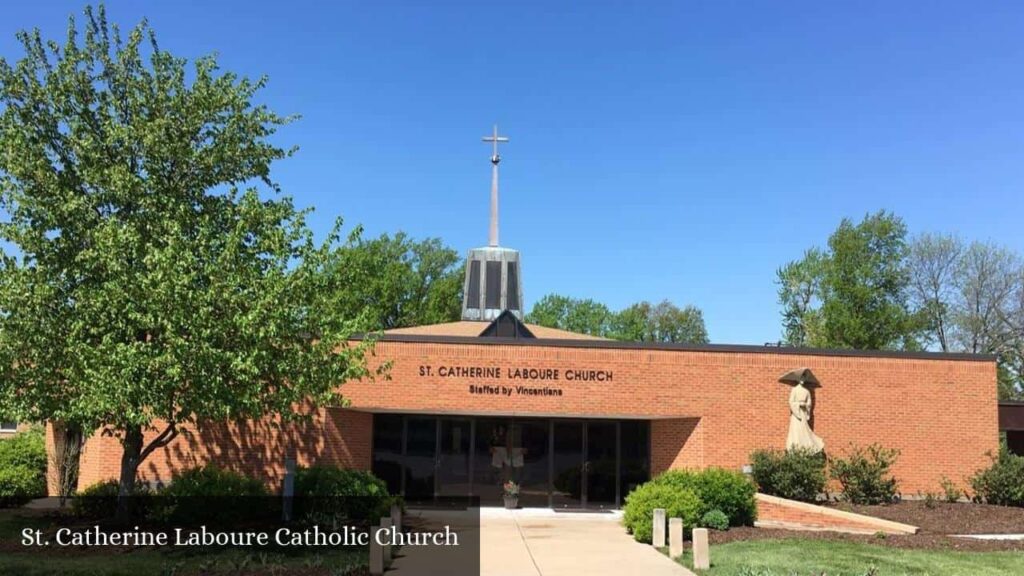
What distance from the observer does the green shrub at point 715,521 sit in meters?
17.2

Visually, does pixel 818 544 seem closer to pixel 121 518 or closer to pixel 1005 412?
pixel 121 518

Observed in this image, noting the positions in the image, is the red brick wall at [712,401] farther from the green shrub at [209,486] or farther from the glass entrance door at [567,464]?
the green shrub at [209,486]

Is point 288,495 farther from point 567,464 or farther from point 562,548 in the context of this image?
point 567,464

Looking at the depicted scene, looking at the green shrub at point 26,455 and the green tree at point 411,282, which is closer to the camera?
the green shrub at point 26,455

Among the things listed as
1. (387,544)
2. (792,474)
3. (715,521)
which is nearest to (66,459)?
(387,544)

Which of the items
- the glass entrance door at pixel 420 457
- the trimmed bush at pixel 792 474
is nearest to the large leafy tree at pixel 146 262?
the glass entrance door at pixel 420 457

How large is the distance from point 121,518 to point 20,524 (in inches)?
83.6

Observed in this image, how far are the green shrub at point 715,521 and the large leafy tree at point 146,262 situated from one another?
726 cm

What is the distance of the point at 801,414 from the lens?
21797mm

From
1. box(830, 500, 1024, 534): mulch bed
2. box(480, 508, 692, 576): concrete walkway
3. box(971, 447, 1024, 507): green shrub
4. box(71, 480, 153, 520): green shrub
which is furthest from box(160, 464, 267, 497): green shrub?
box(971, 447, 1024, 507): green shrub

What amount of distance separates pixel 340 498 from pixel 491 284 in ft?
70.8

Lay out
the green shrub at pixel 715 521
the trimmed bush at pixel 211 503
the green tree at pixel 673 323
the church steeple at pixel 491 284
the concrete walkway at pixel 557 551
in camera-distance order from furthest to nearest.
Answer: the green tree at pixel 673 323, the church steeple at pixel 491 284, the green shrub at pixel 715 521, the trimmed bush at pixel 211 503, the concrete walkway at pixel 557 551

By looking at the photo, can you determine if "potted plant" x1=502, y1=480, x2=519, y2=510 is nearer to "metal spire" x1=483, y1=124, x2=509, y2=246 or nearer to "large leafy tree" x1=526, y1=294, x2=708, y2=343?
"metal spire" x1=483, y1=124, x2=509, y2=246

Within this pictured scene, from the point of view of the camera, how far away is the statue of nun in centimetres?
2164
